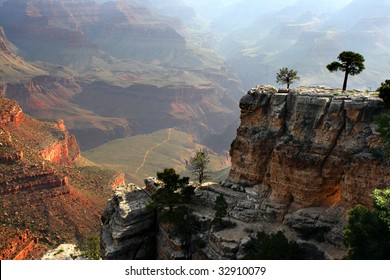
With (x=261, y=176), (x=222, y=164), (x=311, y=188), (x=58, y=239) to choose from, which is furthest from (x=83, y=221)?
(x=222, y=164)

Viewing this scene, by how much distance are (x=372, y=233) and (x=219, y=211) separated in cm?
1708

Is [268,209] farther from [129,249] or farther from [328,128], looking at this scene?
[129,249]

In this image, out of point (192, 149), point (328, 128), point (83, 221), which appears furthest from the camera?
point (192, 149)

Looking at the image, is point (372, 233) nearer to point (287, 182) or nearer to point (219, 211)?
point (287, 182)

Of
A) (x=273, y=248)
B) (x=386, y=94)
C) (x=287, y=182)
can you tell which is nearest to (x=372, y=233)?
(x=273, y=248)

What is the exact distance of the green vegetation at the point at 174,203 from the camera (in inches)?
1789

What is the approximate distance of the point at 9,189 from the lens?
70625 millimetres

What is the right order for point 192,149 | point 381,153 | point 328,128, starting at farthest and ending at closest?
point 192,149 → point 328,128 → point 381,153

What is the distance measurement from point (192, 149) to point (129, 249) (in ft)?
430

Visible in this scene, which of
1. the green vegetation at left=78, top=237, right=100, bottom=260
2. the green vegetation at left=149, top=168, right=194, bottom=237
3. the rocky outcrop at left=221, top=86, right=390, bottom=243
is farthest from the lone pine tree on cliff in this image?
the green vegetation at left=78, top=237, right=100, bottom=260

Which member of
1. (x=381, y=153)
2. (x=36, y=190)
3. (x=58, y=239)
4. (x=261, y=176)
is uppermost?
(x=381, y=153)

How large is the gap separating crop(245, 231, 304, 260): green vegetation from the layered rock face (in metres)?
5.12

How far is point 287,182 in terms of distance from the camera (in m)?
43.7

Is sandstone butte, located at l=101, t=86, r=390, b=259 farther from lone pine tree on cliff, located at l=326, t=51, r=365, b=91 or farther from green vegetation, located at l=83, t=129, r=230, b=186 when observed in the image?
green vegetation, located at l=83, t=129, r=230, b=186
